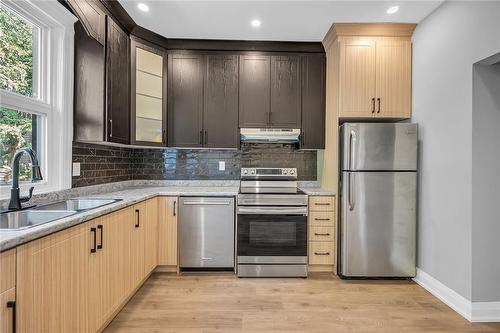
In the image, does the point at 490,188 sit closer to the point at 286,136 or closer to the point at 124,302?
the point at 286,136

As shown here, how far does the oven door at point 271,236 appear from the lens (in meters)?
2.84

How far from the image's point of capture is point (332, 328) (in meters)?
1.99

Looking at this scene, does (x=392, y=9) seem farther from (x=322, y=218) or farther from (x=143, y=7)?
(x=143, y=7)

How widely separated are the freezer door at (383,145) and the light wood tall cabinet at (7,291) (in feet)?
8.50

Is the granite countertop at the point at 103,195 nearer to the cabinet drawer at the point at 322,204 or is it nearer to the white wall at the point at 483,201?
the cabinet drawer at the point at 322,204

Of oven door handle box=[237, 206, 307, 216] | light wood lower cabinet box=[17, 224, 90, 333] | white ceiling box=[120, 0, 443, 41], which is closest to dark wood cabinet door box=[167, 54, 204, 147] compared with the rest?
white ceiling box=[120, 0, 443, 41]

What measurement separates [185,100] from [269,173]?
1335mm

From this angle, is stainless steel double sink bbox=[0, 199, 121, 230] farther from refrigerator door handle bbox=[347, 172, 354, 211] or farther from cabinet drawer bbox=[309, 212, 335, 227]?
refrigerator door handle bbox=[347, 172, 354, 211]

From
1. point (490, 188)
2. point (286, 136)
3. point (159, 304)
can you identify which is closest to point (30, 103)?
point (159, 304)

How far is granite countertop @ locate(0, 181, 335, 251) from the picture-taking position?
115 centimetres

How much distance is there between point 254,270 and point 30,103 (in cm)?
241

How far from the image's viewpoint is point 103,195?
2.56 metres

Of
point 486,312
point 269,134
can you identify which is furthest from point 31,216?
point 486,312

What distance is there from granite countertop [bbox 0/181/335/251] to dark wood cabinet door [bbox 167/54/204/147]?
0.61 metres
